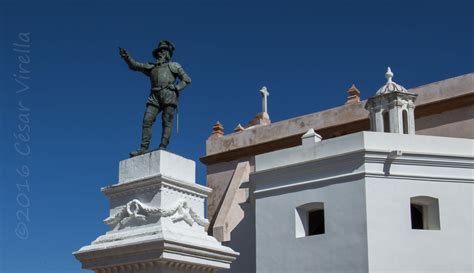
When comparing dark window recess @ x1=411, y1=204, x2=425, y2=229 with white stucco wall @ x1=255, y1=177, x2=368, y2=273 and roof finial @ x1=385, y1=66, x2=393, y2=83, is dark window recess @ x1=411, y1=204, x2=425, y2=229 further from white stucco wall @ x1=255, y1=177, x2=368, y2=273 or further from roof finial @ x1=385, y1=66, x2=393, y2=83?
roof finial @ x1=385, y1=66, x2=393, y2=83

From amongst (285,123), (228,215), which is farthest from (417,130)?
(228,215)

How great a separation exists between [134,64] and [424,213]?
9894mm

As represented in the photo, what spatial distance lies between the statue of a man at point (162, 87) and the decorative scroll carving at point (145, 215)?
736mm

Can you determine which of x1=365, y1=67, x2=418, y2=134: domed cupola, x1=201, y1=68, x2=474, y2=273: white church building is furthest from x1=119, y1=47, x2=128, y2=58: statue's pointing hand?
x1=365, y1=67, x2=418, y2=134: domed cupola

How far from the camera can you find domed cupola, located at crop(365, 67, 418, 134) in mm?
18188

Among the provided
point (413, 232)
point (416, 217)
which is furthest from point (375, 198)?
point (416, 217)

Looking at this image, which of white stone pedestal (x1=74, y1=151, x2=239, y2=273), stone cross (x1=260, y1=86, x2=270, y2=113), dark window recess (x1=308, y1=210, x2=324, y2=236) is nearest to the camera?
white stone pedestal (x1=74, y1=151, x2=239, y2=273)

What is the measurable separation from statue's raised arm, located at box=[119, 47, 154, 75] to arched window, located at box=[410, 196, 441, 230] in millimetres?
9171

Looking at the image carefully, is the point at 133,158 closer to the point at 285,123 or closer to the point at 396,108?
the point at 396,108

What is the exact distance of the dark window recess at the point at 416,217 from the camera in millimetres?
16781

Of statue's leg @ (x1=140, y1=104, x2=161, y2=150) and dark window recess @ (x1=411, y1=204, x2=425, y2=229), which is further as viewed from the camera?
dark window recess @ (x1=411, y1=204, x2=425, y2=229)

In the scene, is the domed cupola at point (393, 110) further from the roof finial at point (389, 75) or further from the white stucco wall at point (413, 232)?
the white stucco wall at point (413, 232)

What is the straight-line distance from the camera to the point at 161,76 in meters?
8.92

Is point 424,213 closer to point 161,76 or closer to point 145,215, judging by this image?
point 161,76
